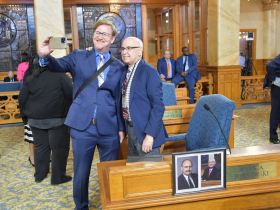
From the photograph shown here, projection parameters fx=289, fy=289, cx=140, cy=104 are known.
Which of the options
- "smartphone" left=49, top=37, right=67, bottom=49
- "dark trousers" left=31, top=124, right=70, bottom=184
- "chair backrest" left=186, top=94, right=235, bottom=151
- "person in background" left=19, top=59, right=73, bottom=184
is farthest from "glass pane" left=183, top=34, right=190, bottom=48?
"smartphone" left=49, top=37, right=67, bottom=49

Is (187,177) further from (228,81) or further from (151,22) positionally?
(151,22)

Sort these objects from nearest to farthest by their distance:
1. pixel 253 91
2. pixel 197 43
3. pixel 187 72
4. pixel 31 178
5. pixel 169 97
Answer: pixel 31 178 < pixel 169 97 < pixel 187 72 < pixel 253 91 < pixel 197 43

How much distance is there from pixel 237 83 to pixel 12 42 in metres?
8.59

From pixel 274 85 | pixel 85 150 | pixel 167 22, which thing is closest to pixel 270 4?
pixel 167 22

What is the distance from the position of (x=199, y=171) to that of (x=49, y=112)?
2361mm

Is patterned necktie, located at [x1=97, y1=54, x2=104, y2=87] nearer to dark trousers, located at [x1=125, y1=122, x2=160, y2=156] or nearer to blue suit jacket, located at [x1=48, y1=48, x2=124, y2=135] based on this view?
blue suit jacket, located at [x1=48, y1=48, x2=124, y2=135]

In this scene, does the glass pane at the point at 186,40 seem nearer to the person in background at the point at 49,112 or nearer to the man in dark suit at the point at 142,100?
the person in background at the point at 49,112

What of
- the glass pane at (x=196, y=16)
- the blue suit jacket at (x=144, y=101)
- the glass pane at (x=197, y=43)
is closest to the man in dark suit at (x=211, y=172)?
the blue suit jacket at (x=144, y=101)

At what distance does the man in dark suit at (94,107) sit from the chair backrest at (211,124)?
2.12ft

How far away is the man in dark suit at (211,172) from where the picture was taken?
142 centimetres

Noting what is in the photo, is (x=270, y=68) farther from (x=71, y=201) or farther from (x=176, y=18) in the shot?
(x=176, y=18)

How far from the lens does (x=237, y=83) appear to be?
328 inches

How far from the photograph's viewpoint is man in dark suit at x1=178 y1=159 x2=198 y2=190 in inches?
55.2

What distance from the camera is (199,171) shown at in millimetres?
1409
